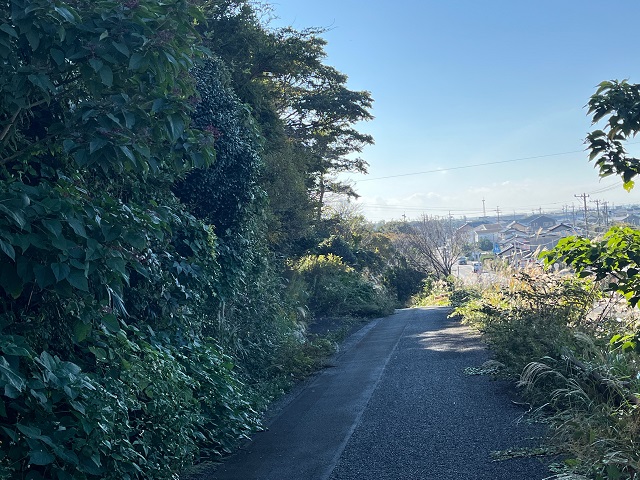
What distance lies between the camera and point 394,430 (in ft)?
23.8

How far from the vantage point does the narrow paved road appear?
19.6 ft

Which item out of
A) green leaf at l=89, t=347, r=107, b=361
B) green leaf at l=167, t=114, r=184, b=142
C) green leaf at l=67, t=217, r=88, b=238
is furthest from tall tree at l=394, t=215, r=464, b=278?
green leaf at l=67, t=217, r=88, b=238

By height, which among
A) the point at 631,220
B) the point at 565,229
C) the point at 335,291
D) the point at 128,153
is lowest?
the point at 335,291

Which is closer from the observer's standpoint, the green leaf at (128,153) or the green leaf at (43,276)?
the green leaf at (43,276)

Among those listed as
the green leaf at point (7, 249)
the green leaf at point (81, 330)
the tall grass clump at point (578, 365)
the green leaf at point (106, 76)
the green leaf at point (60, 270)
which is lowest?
the tall grass clump at point (578, 365)

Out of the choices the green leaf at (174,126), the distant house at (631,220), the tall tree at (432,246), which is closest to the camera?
the green leaf at (174,126)

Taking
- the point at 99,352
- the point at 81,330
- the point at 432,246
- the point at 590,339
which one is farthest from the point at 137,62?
the point at 432,246

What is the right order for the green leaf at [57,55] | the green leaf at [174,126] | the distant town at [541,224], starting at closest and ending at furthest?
the green leaf at [57,55], the green leaf at [174,126], the distant town at [541,224]

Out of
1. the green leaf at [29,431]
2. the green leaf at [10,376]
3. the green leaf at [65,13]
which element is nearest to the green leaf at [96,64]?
the green leaf at [65,13]

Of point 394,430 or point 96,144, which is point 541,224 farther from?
point 96,144

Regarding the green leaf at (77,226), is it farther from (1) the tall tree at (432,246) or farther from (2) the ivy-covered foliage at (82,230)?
(1) the tall tree at (432,246)

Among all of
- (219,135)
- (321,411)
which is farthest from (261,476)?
(219,135)

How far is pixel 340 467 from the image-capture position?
6.15 meters

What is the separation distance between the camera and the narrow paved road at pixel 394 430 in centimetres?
597
